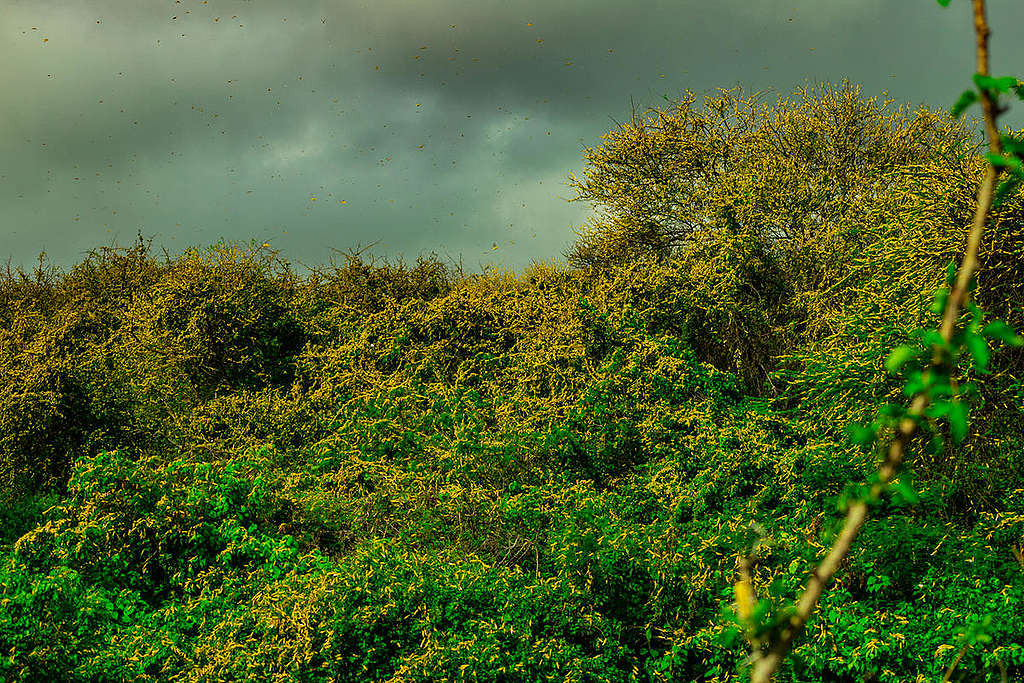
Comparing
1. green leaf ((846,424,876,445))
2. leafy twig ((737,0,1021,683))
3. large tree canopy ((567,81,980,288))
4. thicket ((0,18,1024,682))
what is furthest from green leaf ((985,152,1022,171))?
large tree canopy ((567,81,980,288))

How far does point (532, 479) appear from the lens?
39.1 ft

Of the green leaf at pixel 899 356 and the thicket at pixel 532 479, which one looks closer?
the green leaf at pixel 899 356

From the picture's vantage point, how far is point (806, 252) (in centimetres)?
1619

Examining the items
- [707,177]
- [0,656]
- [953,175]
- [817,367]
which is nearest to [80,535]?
[0,656]

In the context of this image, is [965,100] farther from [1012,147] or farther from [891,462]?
[891,462]

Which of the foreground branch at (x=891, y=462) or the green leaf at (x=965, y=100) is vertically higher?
the green leaf at (x=965, y=100)

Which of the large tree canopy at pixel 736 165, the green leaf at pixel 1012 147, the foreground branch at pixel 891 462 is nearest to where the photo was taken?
the foreground branch at pixel 891 462

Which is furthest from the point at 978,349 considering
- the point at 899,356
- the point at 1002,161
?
the point at 1002,161

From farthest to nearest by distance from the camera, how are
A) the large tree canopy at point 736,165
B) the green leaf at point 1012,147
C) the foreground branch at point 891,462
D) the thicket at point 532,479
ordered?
the large tree canopy at point 736,165 < the thicket at point 532,479 < the green leaf at point 1012,147 < the foreground branch at point 891,462

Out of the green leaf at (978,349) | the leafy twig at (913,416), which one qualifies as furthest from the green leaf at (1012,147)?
the green leaf at (978,349)

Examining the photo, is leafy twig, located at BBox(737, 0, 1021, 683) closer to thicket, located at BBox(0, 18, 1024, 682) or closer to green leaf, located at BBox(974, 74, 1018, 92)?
green leaf, located at BBox(974, 74, 1018, 92)

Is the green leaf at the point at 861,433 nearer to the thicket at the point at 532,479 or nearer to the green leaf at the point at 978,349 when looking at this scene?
the green leaf at the point at 978,349

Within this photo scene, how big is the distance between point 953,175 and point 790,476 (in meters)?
4.99

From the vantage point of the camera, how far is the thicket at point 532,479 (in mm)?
9023
